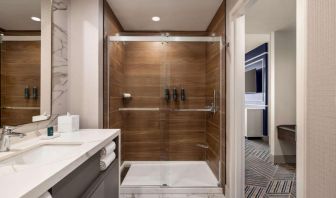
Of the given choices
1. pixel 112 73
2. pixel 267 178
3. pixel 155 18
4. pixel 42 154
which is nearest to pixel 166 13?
pixel 155 18

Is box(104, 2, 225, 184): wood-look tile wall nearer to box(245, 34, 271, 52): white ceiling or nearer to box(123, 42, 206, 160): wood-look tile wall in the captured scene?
box(123, 42, 206, 160): wood-look tile wall

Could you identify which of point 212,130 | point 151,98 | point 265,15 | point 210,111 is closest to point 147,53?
point 151,98

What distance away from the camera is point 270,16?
3057 mm

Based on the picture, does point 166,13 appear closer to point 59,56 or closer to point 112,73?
point 112,73

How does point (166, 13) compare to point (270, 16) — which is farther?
point (270, 16)

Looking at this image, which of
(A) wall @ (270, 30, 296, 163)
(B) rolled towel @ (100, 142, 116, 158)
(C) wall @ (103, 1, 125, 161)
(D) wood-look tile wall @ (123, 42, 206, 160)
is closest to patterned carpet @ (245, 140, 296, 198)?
(A) wall @ (270, 30, 296, 163)

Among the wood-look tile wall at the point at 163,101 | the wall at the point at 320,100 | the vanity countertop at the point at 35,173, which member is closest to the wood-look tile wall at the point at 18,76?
the vanity countertop at the point at 35,173

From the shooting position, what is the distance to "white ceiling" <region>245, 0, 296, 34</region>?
2.69 meters

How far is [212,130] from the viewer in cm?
296

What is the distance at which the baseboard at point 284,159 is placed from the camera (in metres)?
3.55

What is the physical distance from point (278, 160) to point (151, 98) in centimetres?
257

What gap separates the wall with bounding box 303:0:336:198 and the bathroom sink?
1322 mm

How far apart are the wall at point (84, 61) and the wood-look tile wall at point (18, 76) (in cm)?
48

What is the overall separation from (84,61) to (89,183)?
134cm
